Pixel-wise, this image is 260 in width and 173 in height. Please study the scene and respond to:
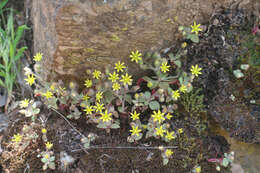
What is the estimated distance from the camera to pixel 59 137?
213 cm

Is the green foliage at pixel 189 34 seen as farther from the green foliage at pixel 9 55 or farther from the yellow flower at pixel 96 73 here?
the green foliage at pixel 9 55

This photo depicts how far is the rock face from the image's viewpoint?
1.82 m

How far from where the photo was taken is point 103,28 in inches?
74.5

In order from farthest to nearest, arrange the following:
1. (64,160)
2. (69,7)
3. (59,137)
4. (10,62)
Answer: (10,62) → (59,137) → (64,160) → (69,7)

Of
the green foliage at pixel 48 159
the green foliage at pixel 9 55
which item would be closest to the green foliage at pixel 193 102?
the green foliage at pixel 48 159

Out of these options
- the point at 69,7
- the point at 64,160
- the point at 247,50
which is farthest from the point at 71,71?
the point at 247,50

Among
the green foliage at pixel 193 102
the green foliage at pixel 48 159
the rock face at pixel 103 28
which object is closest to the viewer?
the rock face at pixel 103 28

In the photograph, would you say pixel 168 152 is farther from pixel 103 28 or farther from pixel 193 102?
pixel 103 28

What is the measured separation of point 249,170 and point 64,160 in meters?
1.76

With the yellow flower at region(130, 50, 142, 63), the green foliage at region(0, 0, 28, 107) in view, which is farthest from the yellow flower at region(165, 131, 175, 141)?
the green foliage at region(0, 0, 28, 107)

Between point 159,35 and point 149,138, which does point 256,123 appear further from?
point 159,35

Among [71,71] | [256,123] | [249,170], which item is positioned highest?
[71,71]

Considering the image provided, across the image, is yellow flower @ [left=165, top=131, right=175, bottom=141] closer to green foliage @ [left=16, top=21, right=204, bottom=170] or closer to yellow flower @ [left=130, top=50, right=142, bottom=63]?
green foliage @ [left=16, top=21, right=204, bottom=170]

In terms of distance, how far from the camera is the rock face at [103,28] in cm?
182
